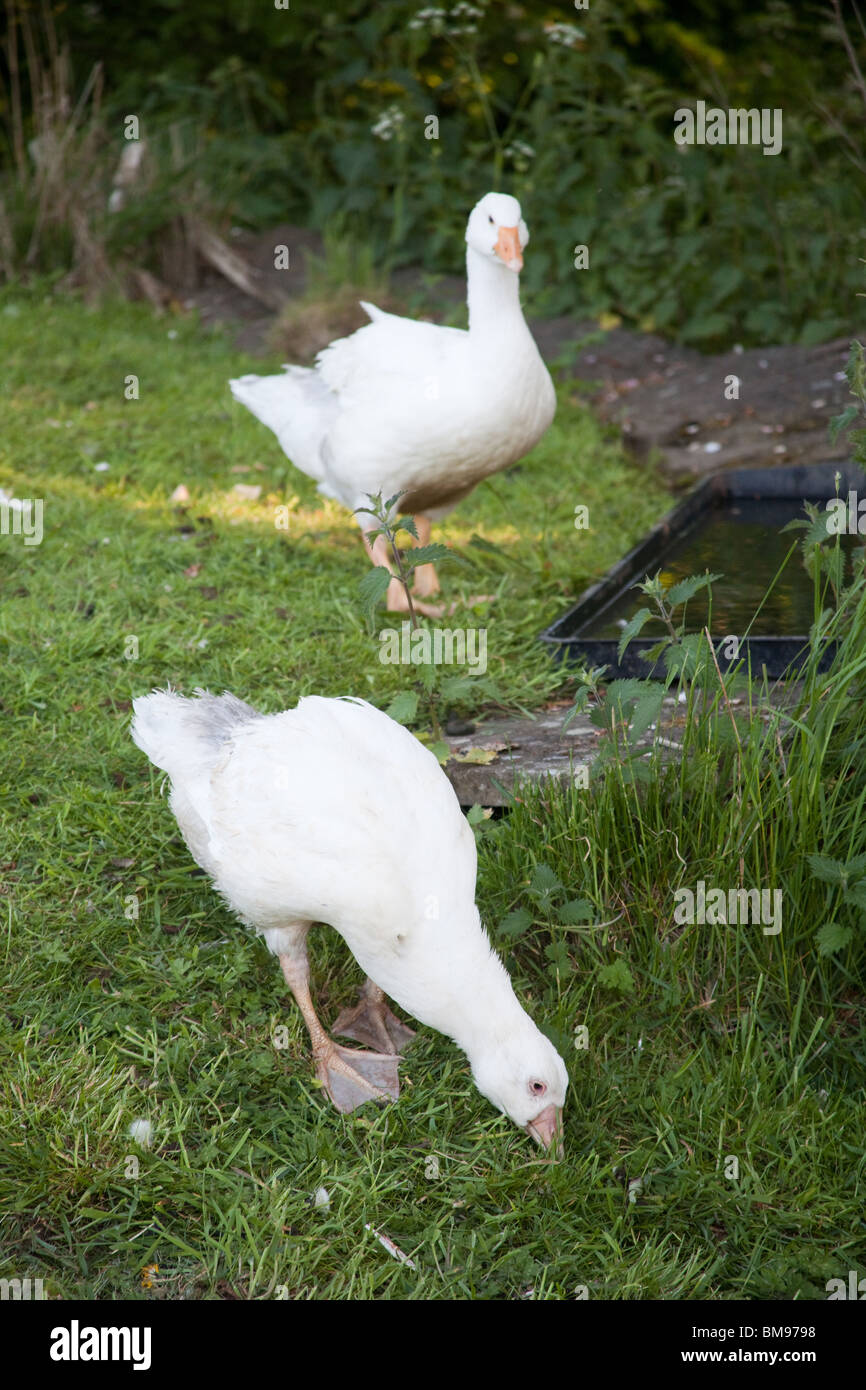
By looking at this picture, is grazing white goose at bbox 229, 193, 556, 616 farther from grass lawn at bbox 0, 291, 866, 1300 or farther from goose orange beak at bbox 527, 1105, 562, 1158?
goose orange beak at bbox 527, 1105, 562, 1158

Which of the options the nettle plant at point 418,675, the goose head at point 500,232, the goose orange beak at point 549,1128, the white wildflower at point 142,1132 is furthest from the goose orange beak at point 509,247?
the white wildflower at point 142,1132

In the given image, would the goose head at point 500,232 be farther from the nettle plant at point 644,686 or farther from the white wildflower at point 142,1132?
the white wildflower at point 142,1132

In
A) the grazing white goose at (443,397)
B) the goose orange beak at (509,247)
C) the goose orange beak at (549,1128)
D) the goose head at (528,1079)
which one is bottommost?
the goose orange beak at (549,1128)

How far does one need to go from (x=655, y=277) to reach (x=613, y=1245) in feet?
20.5

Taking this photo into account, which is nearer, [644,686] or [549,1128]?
[549,1128]

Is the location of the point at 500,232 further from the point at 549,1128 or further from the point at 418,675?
the point at 549,1128

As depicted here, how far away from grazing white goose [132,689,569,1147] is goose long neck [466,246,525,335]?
1842 millimetres

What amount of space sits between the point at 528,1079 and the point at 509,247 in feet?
9.09

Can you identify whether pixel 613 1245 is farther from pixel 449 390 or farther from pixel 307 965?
pixel 449 390

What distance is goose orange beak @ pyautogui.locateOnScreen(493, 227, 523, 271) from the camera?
439 cm

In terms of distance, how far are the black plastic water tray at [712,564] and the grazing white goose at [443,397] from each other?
54 cm

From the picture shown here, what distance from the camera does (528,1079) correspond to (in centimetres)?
271

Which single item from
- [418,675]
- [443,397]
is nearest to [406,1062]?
[418,675]

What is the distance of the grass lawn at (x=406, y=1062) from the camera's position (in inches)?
104
